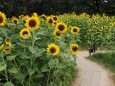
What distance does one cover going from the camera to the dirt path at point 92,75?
750 cm

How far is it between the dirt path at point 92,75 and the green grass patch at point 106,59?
22 cm

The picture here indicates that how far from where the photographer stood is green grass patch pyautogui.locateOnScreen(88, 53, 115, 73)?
9.05 meters

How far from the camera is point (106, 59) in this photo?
378 inches

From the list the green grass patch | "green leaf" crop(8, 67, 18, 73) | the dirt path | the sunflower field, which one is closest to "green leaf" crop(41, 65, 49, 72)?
the sunflower field

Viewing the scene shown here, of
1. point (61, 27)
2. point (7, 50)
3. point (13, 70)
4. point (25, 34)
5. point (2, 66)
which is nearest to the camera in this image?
point (2, 66)

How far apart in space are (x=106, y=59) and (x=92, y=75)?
1624mm

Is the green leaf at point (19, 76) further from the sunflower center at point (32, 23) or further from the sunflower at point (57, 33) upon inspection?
the sunflower at point (57, 33)

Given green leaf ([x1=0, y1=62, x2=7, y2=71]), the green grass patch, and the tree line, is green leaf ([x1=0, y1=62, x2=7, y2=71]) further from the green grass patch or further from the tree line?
the tree line

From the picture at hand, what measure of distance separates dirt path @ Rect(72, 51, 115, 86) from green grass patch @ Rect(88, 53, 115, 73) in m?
0.22

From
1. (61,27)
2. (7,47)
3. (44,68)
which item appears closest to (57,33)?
(61,27)

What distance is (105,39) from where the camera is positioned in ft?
38.5

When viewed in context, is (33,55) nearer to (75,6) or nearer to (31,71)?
(31,71)

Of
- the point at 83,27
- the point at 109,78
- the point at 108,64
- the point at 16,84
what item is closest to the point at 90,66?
the point at 108,64

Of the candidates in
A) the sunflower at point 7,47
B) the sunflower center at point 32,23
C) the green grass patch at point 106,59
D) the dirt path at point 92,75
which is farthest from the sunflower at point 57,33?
the green grass patch at point 106,59
